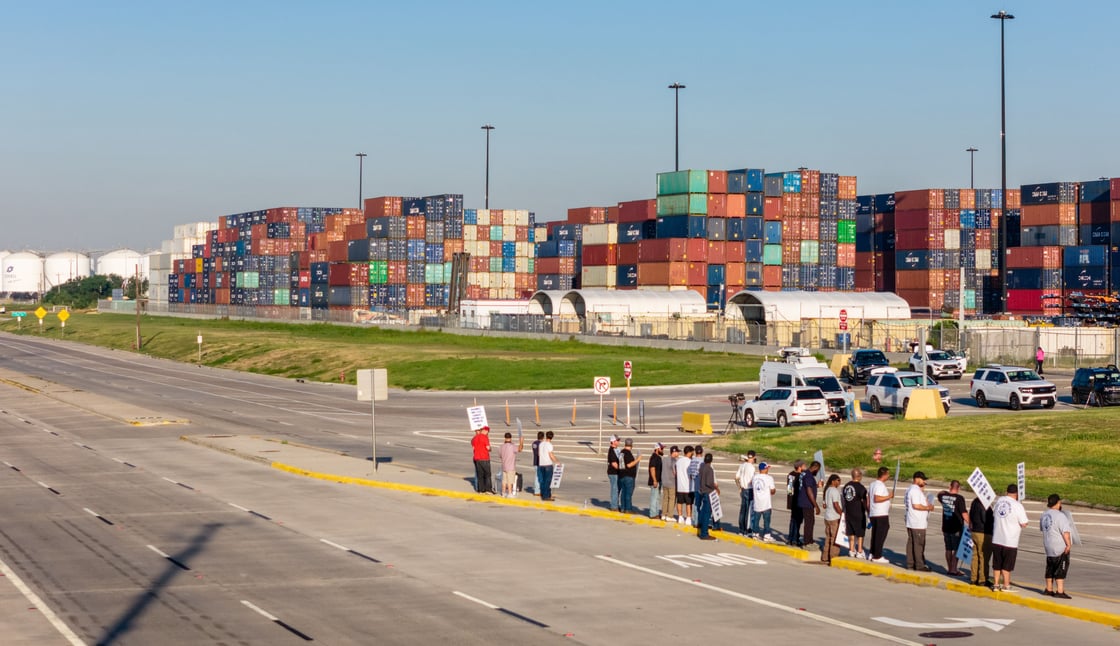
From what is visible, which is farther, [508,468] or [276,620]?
[508,468]

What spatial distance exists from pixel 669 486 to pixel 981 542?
848 cm

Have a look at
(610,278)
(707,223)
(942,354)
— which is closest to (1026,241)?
(707,223)

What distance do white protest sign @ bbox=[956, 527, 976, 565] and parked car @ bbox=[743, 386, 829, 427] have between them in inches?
1063

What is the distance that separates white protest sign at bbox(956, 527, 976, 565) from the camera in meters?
21.2

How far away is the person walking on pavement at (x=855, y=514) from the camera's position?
23.2 metres

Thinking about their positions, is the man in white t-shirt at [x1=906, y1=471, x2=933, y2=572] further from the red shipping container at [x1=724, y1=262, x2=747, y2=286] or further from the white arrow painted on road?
the red shipping container at [x1=724, y1=262, x2=747, y2=286]

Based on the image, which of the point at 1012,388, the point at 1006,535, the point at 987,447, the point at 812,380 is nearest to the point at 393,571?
the point at 1006,535

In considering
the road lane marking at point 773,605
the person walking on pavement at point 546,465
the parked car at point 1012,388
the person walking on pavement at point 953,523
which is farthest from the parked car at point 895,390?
the road lane marking at point 773,605

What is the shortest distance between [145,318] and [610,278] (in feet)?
297

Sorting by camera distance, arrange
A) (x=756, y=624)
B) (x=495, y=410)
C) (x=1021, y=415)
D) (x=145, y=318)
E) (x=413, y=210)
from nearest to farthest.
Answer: (x=756, y=624) < (x=1021, y=415) < (x=495, y=410) < (x=413, y=210) < (x=145, y=318)

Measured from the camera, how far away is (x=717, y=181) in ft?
400

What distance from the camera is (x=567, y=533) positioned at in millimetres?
27094

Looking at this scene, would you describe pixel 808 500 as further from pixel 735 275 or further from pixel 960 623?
pixel 735 275

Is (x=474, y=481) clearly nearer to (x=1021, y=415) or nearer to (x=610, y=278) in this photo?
(x=1021, y=415)
